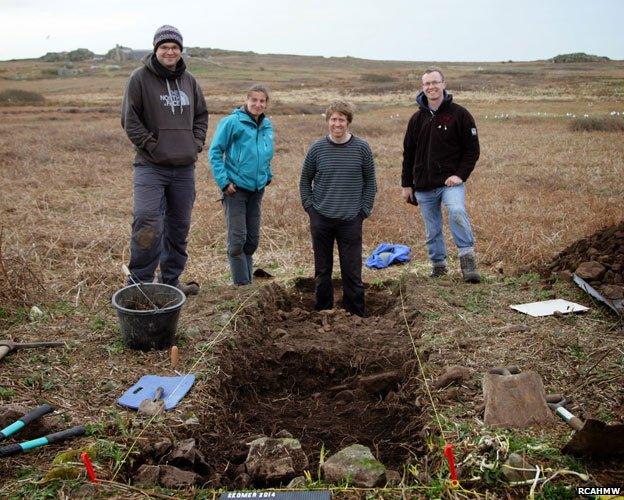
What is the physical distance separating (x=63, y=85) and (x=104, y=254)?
154 feet

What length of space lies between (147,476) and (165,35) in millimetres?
3411

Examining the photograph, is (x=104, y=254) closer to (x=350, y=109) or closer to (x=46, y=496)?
(x=350, y=109)

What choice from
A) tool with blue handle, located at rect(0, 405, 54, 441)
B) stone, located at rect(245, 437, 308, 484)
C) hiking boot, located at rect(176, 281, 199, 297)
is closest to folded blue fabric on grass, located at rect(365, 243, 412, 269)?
hiking boot, located at rect(176, 281, 199, 297)

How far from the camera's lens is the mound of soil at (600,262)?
5.27m

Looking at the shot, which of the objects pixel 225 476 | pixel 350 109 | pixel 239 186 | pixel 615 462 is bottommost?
pixel 225 476

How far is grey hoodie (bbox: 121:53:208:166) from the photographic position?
16.5ft

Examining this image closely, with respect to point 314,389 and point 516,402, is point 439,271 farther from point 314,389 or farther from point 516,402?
point 516,402

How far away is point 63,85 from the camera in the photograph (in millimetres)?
48562

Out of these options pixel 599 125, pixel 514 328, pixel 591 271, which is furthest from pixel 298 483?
pixel 599 125

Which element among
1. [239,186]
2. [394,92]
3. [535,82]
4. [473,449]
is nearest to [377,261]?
[239,186]

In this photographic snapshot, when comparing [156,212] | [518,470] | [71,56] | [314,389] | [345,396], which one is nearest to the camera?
[518,470]

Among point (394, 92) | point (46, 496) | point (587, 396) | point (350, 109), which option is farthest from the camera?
point (394, 92)

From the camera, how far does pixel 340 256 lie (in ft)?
18.0

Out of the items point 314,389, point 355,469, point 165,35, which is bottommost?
point 314,389
